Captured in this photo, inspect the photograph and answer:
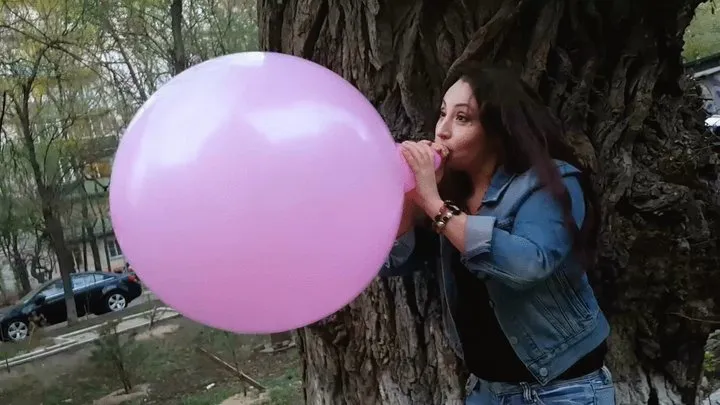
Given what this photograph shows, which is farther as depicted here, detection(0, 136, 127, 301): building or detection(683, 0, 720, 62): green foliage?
detection(0, 136, 127, 301): building

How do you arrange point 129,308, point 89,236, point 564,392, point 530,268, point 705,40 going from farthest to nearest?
point 89,236, point 129,308, point 705,40, point 564,392, point 530,268

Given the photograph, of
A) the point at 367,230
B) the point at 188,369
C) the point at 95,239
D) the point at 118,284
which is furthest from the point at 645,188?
the point at 95,239

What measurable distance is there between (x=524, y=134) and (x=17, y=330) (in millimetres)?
12902

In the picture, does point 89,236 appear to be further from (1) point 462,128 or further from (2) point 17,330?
(1) point 462,128

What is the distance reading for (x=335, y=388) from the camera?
2.41m

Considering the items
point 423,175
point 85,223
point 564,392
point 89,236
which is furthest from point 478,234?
point 89,236

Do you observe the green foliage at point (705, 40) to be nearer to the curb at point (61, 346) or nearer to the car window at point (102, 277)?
the curb at point (61, 346)

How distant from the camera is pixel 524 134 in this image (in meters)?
1.62

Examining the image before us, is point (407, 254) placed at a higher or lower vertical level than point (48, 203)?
lower

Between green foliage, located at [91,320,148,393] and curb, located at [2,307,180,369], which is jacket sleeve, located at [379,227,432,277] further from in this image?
curb, located at [2,307,180,369]

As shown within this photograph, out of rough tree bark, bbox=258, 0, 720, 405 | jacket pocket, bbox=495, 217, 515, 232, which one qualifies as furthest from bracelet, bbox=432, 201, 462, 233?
rough tree bark, bbox=258, 0, 720, 405

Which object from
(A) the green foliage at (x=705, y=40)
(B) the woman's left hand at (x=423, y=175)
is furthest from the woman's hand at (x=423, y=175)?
(A) the green foliage at (x=705, y=40)

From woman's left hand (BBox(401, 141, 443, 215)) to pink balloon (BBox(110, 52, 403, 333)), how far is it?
15 centimetres

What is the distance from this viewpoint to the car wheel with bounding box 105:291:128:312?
561 inches
